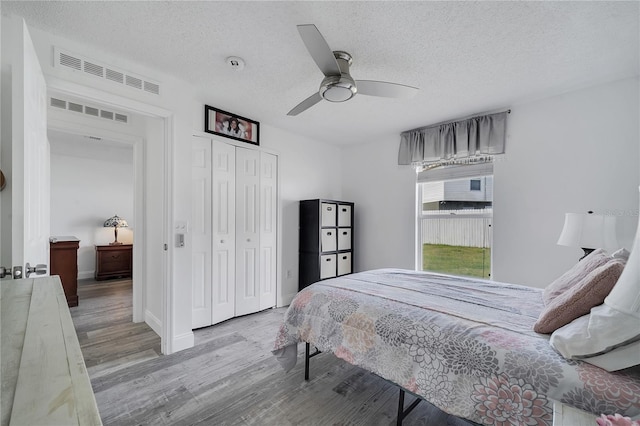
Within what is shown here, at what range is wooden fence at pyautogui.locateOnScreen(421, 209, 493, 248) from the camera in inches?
130

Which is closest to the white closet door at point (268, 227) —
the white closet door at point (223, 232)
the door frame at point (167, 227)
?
the white closet door at point (223, 232)

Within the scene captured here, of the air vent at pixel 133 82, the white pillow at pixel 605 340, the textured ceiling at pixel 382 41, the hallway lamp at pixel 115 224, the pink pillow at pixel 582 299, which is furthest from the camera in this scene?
the hallway lamp at pixel 115 224

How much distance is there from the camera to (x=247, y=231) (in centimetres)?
348

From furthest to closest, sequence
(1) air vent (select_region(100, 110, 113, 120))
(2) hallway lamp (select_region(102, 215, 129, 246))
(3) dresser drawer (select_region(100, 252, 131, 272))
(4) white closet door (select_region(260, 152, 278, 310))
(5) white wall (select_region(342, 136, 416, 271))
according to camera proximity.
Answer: (2) hallway lamp (select_region(102, 215, 129, 246)) < (3) dresser drawer (select_region(100, 252, 131, 272)) < (5) white wall (select_region(342, 136, 416, 271)) < (4) white closet door (select_region(260, 152, 278, 310)) < (1) air vent (select_region(100, 110, 113, 120))

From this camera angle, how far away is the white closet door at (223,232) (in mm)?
3166

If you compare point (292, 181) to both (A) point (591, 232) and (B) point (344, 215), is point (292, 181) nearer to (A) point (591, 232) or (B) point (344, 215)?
(B) point (344, 215)

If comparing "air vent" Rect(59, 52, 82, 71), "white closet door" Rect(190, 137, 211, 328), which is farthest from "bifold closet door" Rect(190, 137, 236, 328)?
"air vent" Rect(59, 52, 82, 71)

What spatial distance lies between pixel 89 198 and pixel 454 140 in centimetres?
645

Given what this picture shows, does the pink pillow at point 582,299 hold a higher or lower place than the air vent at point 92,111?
lower

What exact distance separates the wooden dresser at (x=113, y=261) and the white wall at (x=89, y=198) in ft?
1.39

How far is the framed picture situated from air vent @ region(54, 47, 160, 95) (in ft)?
2.35

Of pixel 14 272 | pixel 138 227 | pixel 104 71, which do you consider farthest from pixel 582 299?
pixel 138 227

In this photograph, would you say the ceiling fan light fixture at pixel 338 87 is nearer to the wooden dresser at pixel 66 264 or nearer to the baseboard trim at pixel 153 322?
the baseboard trim at pixel 153 322

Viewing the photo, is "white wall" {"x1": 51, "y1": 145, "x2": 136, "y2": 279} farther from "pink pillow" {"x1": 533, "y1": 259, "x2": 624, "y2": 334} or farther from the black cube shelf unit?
"pink pillow" {"x1": 533, "y1": 259, "x2": 624, "y2": 334}
